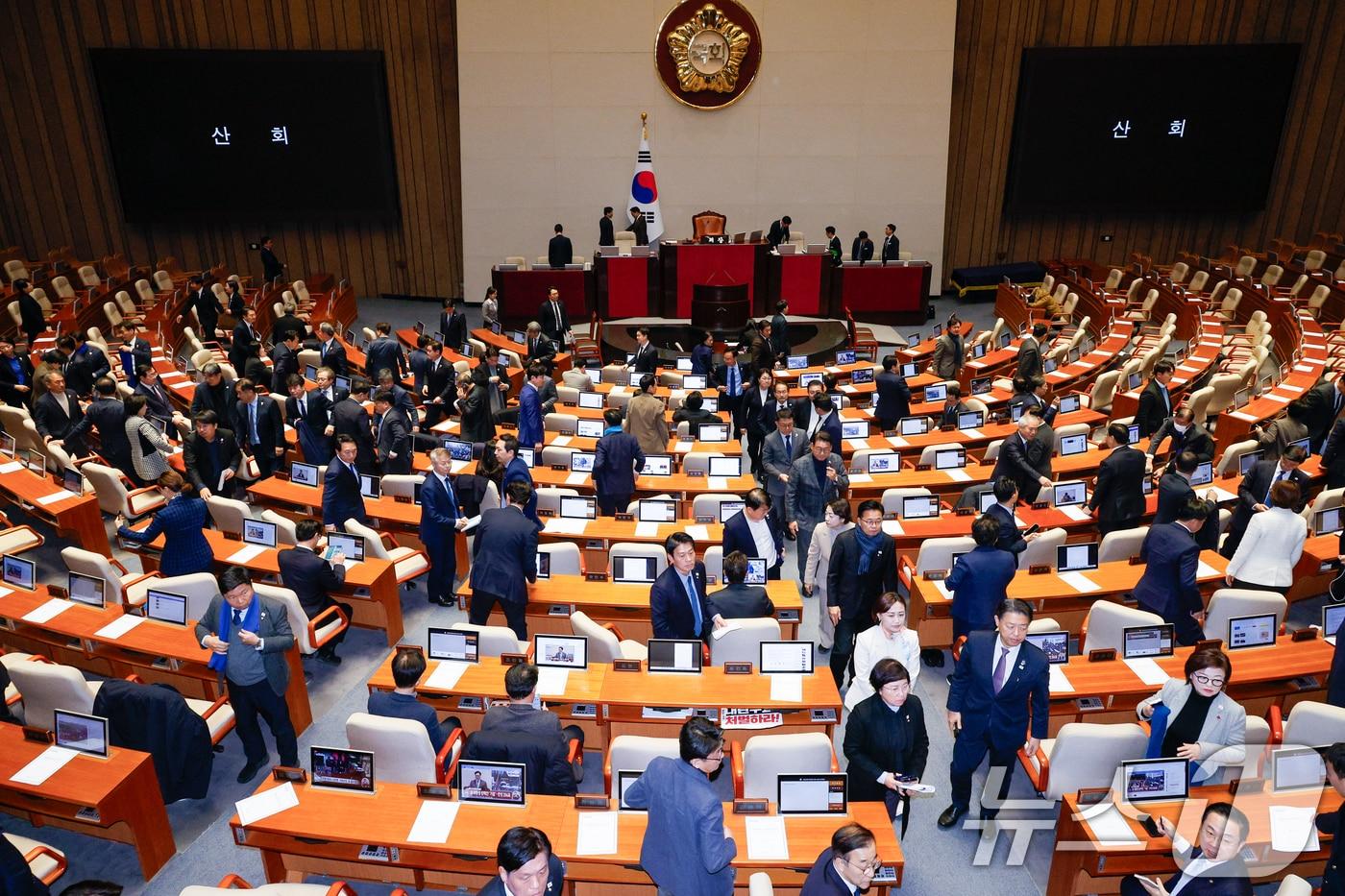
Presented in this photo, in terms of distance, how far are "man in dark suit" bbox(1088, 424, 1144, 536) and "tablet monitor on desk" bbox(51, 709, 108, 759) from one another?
692 centimetres

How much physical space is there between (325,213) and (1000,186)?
13.4 meters

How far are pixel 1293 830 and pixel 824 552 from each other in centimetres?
296

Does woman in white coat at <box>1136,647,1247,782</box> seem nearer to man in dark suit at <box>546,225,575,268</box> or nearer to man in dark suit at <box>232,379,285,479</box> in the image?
man in dark suit at <box>232,379,285,479</box>

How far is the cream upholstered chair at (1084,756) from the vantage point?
4.65 metres

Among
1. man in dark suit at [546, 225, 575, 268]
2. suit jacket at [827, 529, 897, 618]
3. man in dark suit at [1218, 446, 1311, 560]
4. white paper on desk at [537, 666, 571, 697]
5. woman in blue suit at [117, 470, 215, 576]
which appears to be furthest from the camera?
man in dark suit at [546, 225, 575, 268]

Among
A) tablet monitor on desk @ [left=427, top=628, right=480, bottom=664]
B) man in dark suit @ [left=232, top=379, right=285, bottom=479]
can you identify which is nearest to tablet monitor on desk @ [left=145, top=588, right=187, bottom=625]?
tablet monitor on desk @ [left=427, top=628, right=480, bottom=664]

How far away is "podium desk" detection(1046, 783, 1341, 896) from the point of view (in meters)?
4.21

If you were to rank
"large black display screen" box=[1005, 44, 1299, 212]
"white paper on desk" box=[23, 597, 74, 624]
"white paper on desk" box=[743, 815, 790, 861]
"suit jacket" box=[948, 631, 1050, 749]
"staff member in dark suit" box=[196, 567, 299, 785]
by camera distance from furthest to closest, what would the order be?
"large black display screen" box=[1005, 44, 1299, 212]
"white paper on desk" box=[23, 597, 74, 624]
"staff member in dark suit" box=[196, 567, 299, 785]
"suit jacket" box=[948, 631, 1050, 749]
"white paper on desk" box=[743, 815, 790, 861]

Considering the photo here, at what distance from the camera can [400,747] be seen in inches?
185

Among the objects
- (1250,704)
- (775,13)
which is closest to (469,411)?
(1250,704)

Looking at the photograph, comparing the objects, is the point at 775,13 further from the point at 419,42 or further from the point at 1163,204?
the point at 1163,204

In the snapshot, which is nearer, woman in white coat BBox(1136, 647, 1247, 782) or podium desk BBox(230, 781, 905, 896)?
podium desk BBox(230, 781, 905, 896)

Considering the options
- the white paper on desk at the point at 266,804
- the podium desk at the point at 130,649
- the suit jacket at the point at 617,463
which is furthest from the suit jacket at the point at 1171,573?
the podium desk at the point at 130,649

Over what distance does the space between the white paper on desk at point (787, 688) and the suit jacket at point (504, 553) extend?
6.10 ft
